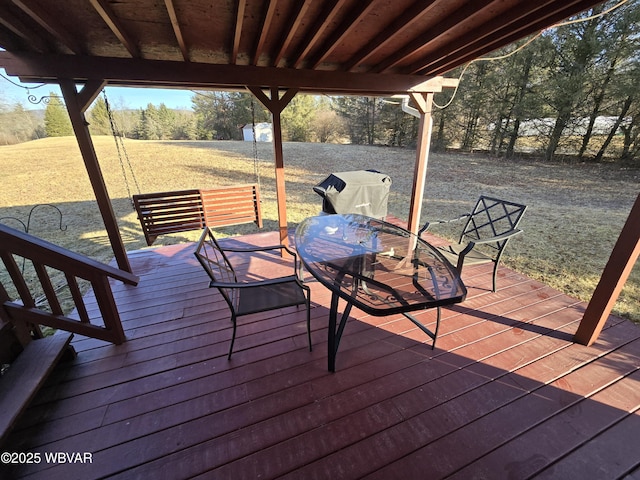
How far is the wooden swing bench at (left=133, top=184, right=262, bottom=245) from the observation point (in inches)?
131

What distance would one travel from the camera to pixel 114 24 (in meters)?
1.49

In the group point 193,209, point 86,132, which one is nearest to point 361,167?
point 193,209

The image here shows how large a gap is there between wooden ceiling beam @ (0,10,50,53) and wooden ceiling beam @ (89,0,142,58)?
0.49 meters

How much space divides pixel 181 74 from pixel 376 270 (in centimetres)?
219

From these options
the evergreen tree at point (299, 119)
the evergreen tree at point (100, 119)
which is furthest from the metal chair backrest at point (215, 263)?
the evergreen tree at point (100, 119)

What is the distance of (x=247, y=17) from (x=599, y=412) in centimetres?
307

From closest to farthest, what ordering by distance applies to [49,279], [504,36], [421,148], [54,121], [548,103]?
[49,279]
[504,36]
[421,148]
[548,103]
[54,121]

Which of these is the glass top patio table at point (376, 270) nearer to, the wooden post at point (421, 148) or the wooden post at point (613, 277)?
the wooden post at point (613, 277)

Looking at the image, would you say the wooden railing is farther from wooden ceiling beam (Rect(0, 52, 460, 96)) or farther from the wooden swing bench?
the wooden swing bench

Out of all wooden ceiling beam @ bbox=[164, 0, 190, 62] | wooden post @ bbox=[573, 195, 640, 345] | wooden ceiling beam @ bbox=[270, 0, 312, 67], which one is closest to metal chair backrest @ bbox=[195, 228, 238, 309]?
wooden ceiling beam @ bbox=[164, 0, 190, 62]

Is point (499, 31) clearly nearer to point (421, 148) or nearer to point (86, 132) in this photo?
point (421, 148)

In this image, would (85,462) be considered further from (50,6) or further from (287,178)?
(287,178)

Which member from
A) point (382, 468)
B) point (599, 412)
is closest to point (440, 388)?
point (382, 468)

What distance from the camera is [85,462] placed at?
1195 millimetres
